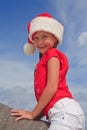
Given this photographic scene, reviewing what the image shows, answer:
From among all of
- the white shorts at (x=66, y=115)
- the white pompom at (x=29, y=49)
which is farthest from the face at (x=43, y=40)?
the white shorts at (x=66, y=115)

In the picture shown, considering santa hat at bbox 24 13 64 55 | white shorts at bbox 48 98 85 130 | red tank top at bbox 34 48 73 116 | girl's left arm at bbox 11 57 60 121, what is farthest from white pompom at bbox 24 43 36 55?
white shorts at bbox 48 98 85 130

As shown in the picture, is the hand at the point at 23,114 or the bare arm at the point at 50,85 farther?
the hand at the point at 23,114

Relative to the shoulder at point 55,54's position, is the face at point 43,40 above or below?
above

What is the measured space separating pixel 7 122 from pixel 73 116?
932mm

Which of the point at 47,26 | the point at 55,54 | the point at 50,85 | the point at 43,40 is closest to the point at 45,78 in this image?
the point at 50,85

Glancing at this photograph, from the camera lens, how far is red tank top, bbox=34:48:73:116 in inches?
164

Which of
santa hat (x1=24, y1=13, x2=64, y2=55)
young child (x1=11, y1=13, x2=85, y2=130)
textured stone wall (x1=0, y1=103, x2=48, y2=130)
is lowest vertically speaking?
textured stone wall (x1=0, y1=103, x2=48, y2=130)

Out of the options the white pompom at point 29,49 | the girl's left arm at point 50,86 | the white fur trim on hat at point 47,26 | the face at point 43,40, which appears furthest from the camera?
the white pompom at point 29,49

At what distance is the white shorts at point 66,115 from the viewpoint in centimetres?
397

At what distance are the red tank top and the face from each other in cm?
15

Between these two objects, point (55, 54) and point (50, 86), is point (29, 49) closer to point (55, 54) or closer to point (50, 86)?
point (55, 54)

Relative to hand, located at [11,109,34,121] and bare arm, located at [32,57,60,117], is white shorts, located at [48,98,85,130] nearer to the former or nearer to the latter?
bare arm, located at [32,57,60,117]

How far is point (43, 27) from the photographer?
4633 millimetres

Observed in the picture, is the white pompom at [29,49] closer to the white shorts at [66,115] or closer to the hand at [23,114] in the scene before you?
the hand at [23,114]
